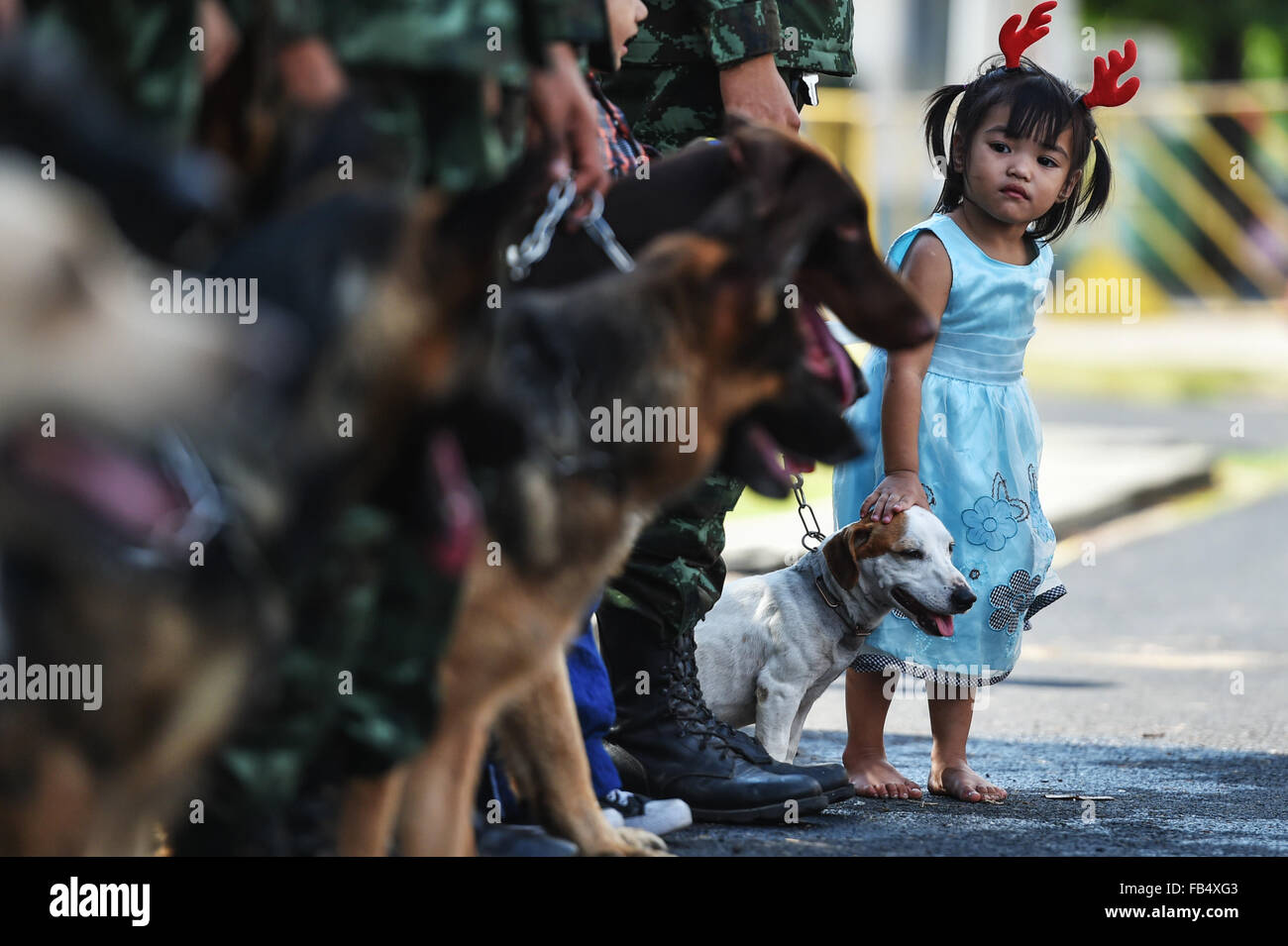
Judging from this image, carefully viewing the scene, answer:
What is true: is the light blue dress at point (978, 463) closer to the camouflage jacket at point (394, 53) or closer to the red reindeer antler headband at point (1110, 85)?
the red reindeer antler headband at point (1110, 85)

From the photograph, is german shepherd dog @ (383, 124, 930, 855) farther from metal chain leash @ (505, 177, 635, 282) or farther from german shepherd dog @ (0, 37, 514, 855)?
german shepherd dog @ (0, 37, 514, 855)

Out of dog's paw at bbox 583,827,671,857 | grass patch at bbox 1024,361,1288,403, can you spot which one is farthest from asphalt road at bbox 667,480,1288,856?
grass patch at bbox 1024,361,1288,403

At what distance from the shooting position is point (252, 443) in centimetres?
181

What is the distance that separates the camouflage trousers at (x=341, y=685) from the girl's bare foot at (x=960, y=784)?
207cm

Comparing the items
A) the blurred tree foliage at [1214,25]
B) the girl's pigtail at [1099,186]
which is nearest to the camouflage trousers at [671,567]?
the girl's pigtail at [1099,186]

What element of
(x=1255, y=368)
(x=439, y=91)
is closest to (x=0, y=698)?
(x=439, y=91)

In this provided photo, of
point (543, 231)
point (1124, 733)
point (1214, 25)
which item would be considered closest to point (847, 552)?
point (1124, 733)

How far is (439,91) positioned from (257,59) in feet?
0.88

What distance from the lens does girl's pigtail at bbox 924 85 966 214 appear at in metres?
4.64

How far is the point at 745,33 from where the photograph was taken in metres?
3.64

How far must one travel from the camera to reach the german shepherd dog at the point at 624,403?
2.52m

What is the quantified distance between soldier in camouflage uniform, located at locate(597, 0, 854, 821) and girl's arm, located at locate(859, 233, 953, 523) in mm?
551

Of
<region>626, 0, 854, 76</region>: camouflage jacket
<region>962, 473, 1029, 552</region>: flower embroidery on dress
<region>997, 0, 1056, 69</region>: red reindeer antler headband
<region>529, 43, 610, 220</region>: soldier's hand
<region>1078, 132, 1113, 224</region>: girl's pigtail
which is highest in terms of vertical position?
<region>997, 0, 1056, 69</region>: red reindeer antler headband

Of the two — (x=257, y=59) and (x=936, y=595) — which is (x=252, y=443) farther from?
(x=936, y=595)
